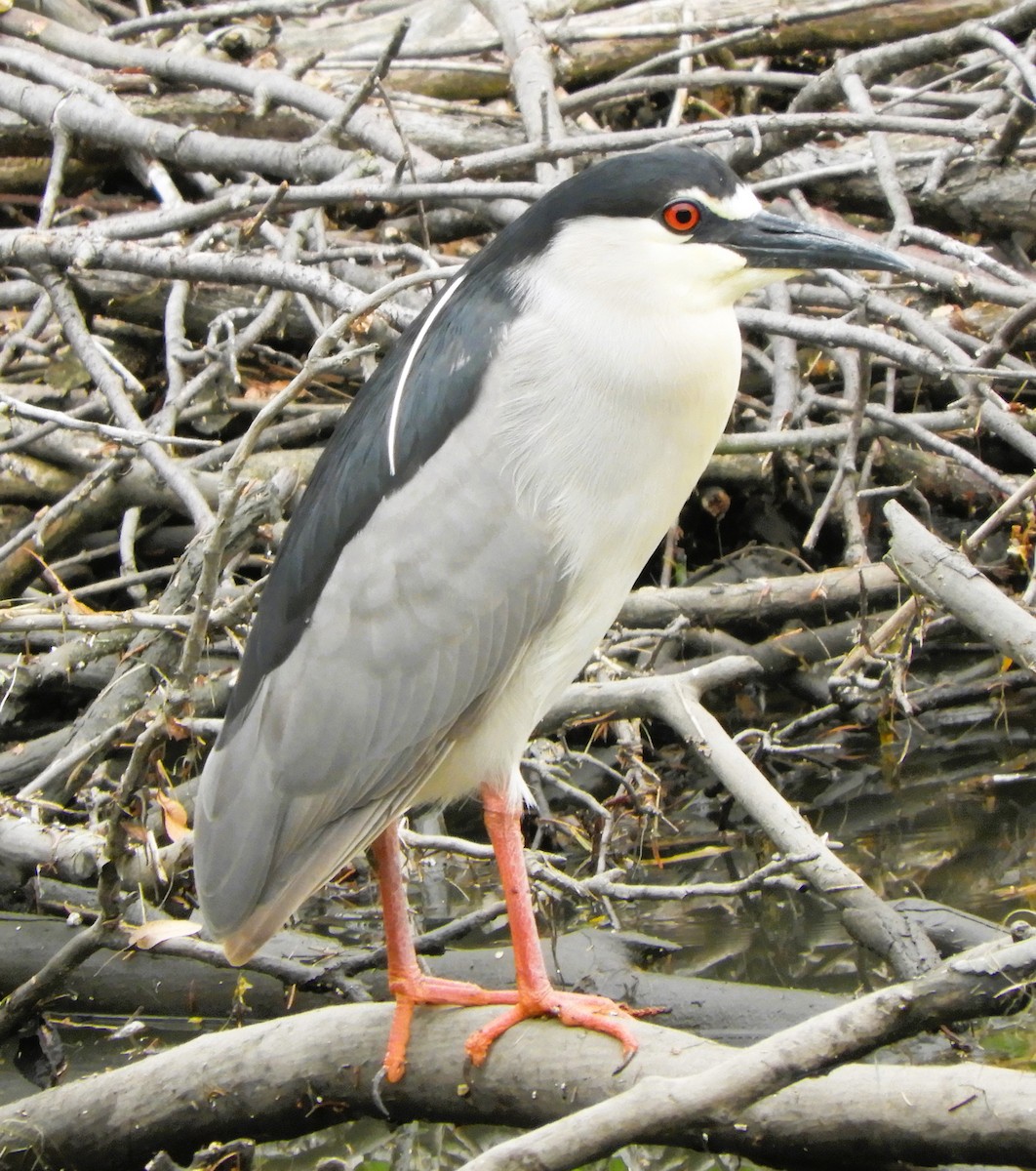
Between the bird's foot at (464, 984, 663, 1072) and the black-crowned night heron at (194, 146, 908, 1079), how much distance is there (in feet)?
0.33

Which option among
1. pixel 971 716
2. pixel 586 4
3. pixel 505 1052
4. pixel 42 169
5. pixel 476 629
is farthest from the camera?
pixel 586 4

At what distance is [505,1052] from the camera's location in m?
2.62

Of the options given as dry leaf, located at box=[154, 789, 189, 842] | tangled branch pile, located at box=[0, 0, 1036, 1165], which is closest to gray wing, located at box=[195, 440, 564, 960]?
dry leaf, located at box=[154, 789, 189, 842]

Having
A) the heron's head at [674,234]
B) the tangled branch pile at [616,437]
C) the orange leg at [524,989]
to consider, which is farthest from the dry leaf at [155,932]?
the heron's head at [674,234]

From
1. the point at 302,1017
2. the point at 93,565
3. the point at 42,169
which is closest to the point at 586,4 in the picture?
the point at 42,169

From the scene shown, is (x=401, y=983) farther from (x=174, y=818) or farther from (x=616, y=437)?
(x=616, y=437)

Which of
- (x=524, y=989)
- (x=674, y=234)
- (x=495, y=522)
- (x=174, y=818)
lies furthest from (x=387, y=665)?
(x=674, y=234)

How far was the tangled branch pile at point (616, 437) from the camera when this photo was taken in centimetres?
348

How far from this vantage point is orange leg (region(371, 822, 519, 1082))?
106 inches

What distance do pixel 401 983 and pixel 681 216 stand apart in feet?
4.91

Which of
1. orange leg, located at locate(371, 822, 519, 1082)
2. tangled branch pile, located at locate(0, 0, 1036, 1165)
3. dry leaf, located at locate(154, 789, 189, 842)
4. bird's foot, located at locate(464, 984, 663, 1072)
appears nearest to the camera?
bird's foot, located at locate(464, 984, 663, 1072)

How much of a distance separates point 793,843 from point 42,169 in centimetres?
377

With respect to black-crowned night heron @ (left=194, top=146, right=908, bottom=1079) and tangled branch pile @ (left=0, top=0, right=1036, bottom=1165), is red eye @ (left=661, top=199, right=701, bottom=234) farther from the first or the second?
tangled branch pile @ (left=0, top=0, right=1036, bottom=1165)

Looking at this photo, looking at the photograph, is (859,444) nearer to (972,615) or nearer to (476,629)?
(972,615)
